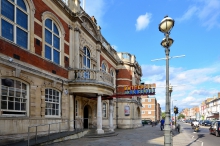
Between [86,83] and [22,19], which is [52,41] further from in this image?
[86,83]

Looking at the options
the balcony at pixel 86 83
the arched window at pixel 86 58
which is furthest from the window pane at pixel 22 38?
the arched window at pixel 86 58

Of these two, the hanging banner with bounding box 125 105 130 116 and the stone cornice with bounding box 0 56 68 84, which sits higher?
the stone cornice with bounding box 0 56 68 84

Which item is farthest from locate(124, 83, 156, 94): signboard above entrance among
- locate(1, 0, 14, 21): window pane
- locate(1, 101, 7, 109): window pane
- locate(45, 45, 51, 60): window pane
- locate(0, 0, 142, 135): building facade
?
locate(1, 0, 14, 21): window pane

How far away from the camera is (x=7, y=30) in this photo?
10906 millimetres

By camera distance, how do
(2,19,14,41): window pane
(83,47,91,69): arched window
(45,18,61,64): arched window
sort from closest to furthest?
(2,19,14,41): window pane, (45,18,61,64): arched window, (83,47,91,69): arched window

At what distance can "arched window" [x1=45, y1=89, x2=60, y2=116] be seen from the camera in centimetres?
1384

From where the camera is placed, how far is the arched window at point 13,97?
34.0ft

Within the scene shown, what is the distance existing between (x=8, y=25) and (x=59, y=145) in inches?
270

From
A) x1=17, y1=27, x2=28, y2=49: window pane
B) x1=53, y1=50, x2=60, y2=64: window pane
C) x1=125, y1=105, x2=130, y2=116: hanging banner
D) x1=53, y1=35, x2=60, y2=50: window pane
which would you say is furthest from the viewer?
x1=125, y1=105, x2=130, y2=116: hanging banner

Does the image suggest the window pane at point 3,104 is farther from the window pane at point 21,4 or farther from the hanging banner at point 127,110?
the hanging banner at point 127,110

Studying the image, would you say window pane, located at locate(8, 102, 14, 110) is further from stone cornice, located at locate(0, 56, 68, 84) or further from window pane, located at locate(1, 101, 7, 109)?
stone cornice, located at locate(0, 56, 68, 84)

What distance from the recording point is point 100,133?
54.5ft

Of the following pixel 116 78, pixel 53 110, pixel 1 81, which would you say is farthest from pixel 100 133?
pixel 116 78

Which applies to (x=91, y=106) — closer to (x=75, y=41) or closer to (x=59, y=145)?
(x=75, y=41)
